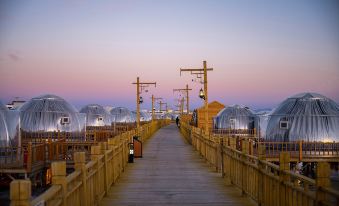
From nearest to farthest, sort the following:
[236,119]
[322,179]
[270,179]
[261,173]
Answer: [322,179]
[270,179]
[261,173]
[236,119]

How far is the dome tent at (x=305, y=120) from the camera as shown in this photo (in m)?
26.6

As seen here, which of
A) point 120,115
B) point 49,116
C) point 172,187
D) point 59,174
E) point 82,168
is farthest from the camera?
point 120,115

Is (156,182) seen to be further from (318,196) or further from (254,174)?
(318,196)

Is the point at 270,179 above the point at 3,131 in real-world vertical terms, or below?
below

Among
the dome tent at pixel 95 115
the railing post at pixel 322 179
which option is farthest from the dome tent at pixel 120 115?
the railing post at pixel 322 179

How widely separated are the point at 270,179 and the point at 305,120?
65.0ft

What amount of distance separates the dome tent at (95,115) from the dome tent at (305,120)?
90.4ft

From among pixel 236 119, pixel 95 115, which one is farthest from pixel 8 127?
pixel 95 115

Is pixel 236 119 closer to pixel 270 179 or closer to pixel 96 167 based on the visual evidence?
pixel 96 167

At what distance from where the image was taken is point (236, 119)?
45000mm

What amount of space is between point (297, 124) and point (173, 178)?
14971 millimetres

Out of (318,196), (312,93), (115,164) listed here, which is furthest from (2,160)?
(312,93)

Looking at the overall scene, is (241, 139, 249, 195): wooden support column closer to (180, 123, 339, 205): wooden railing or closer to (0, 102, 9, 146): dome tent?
(180, 123, 339, 205): wooden railing

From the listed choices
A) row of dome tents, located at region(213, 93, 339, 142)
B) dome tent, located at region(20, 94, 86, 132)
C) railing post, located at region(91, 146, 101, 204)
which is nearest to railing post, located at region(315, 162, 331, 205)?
railing post, located at region(91, 146, 101, 204)
